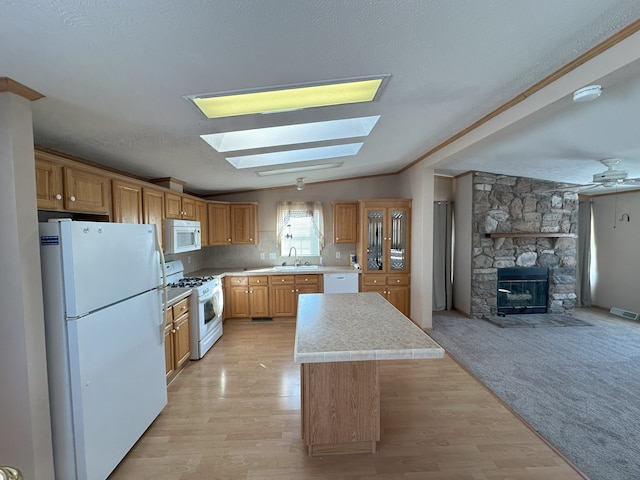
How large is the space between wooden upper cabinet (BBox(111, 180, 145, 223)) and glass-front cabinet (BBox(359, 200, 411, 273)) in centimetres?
318

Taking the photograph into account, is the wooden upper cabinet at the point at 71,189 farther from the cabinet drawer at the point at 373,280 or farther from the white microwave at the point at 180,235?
the cabinet drawer at the point at 373,280

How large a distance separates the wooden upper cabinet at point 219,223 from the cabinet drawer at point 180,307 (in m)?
1.58

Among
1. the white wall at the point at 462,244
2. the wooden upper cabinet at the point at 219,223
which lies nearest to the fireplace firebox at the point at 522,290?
the white wall at the point at 462,244

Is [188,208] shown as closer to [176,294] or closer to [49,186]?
[176,294]

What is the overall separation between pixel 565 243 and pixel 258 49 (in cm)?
617

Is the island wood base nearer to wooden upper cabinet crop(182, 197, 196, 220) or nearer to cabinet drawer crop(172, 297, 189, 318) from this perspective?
cabinet drawer crop(172, 297, 189, 318)

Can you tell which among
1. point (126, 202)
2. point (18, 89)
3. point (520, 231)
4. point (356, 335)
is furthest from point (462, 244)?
point (18, 89)

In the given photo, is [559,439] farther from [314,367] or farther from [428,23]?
[428,23]

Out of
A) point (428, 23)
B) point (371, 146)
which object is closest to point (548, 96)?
point (428, 23)

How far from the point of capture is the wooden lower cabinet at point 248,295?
458 cm

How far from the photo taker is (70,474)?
159cm

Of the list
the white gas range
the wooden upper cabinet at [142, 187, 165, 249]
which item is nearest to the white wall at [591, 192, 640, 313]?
the white gas range

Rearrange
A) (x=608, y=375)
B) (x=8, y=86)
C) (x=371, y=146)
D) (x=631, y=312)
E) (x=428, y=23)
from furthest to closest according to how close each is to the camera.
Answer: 1. (x=631, y=312)
2. (x=371, y=146)
3. (x=608, y=375)
4. (x=8, y=86)
5. (x=428, y=23)

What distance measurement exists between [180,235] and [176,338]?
4.12ft
